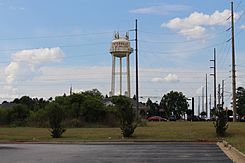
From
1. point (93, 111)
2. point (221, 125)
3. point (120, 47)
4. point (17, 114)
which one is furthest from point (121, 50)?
point (221, 125)

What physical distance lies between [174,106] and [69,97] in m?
95.4

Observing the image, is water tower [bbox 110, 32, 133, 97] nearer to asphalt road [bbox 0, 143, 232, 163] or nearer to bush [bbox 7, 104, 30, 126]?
bush [bbox 7, 104, 30, 126]

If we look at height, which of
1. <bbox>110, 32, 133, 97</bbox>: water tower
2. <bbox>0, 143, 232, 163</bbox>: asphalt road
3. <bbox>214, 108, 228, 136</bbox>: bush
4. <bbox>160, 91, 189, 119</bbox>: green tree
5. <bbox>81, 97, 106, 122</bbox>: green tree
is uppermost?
<bbox>110, 32, 133, 97</bbox>: water tower

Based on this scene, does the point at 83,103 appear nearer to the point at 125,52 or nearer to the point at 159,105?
the point at 125,52

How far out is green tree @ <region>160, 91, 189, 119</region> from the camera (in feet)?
520

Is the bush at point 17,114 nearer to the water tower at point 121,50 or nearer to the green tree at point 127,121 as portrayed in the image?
the water tower at point 121,50

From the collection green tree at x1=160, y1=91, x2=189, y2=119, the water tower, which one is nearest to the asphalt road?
the water tower

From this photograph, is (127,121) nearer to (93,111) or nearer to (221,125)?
(221,125)

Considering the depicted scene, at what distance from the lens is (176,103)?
16062cm

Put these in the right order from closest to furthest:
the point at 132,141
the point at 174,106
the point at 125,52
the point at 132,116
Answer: the point at 132,141
the point at 132,116
the point at 125,52
the point at 174,106

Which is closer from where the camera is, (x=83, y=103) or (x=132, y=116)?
(x=132, y=116)

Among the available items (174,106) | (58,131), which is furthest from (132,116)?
(174,106)

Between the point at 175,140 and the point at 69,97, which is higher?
the point at 69,97

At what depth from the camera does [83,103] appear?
6538 centimetres
